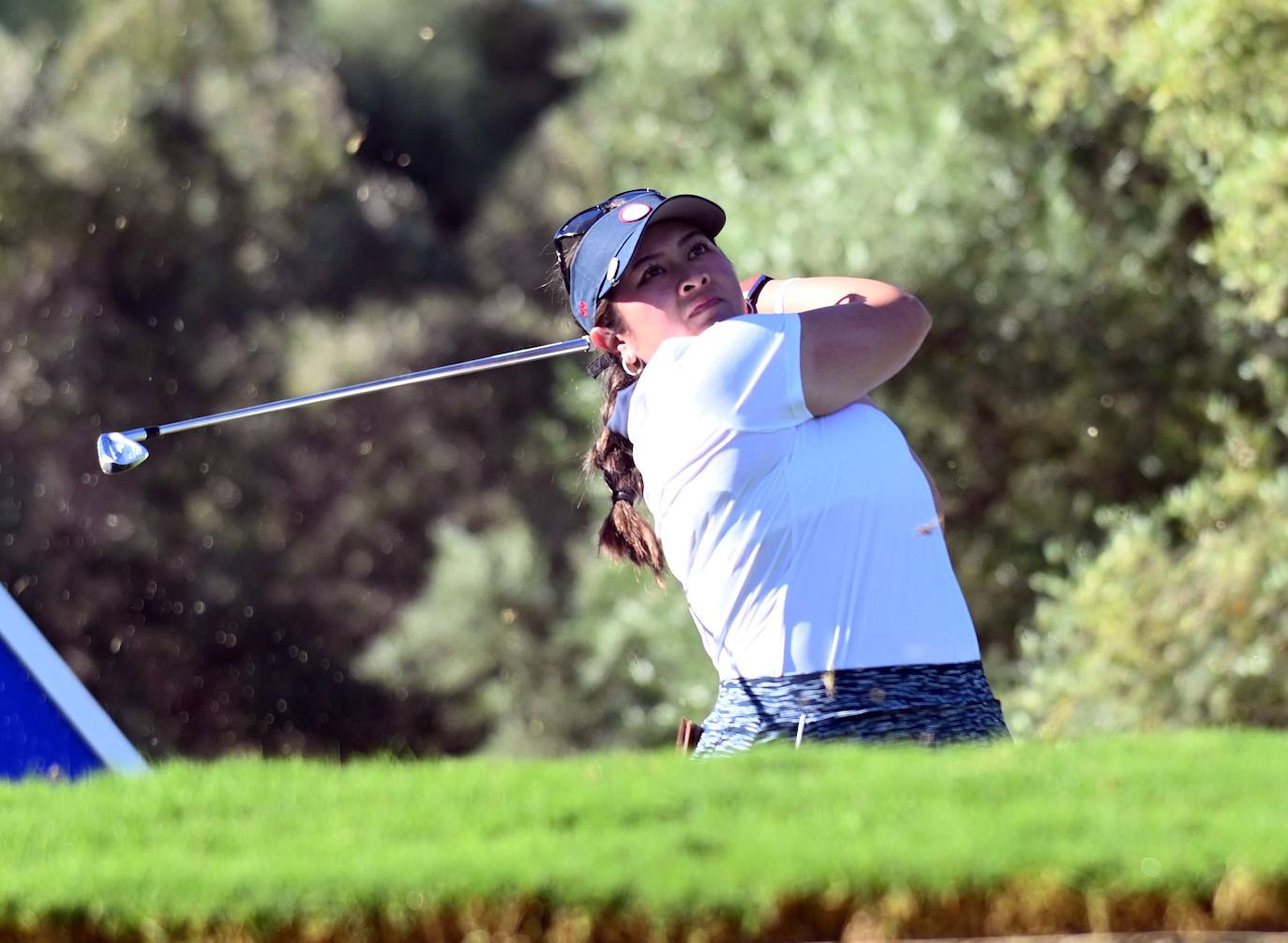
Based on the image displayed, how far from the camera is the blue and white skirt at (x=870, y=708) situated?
3.19m

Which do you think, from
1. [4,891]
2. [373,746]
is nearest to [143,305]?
[373,746]

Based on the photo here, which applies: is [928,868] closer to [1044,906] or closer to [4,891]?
[1044,906]

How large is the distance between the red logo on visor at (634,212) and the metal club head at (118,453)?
173 centimetres

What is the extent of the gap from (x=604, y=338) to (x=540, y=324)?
13.0m

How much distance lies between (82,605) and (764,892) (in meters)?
14.6

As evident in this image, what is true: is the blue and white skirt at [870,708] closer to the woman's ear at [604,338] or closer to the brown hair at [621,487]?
the brown hair at [621,487]

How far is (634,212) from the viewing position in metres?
3.60

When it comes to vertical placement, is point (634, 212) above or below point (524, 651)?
above

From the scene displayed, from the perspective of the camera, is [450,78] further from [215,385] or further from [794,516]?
[794,516]

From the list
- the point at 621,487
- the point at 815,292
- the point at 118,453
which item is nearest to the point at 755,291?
the point at 815,292

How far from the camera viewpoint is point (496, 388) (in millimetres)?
17109

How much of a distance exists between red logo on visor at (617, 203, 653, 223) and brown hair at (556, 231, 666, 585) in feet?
0.74

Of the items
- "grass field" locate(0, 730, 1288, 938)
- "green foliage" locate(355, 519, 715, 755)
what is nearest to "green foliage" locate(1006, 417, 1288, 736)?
"green foliage" locate(355, 519, 715, 755)

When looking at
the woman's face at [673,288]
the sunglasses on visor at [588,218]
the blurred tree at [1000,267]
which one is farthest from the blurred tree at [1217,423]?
the woman's face at [673,288]
